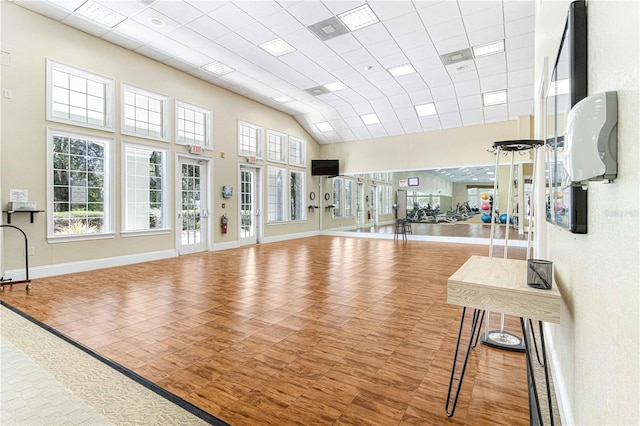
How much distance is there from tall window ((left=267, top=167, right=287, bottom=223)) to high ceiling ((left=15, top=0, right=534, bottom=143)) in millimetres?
2149

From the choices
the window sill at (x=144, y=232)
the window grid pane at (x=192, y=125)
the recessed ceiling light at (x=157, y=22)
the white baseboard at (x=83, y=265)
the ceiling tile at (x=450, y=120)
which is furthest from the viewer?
the ceiling tile at (x=450, y=120)

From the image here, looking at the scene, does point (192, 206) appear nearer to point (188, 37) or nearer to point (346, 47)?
point (188, 37)

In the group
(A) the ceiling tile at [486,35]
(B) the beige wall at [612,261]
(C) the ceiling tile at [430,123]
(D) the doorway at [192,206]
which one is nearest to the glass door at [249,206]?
(D) the doorway at [192,206]

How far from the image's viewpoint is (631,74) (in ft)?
2.65

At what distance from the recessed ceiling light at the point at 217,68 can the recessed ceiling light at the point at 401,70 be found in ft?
11.7

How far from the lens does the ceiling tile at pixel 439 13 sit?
5016 mm

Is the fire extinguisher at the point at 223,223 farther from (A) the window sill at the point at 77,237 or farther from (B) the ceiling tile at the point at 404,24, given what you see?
(B) the ceiling tile at the point at 404,24

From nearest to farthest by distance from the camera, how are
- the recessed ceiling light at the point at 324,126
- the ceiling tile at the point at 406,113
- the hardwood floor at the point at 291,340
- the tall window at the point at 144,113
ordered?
the hardwood floor at the point at 291,340
the tall window at the point at 144,113
the ceiling tile at the point at 406,113
the recessed ceiling light at the point at 324,126

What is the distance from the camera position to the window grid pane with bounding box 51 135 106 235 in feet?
18.1

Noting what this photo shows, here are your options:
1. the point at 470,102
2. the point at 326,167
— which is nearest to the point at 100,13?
the point at 326,167

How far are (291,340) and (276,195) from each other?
7972 millimetres

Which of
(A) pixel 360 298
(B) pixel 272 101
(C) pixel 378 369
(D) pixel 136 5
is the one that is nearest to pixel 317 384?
(C) pixel 378 369

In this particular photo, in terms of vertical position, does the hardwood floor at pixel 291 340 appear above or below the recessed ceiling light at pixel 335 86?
below

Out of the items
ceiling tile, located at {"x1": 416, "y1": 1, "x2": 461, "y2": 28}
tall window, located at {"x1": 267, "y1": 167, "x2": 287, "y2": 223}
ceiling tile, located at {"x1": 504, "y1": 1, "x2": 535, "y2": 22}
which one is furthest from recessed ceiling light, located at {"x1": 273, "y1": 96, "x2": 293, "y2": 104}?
ceiling tile, located at {"x1": 504, "y1": 1, "x2": 535, "y2": 22}
